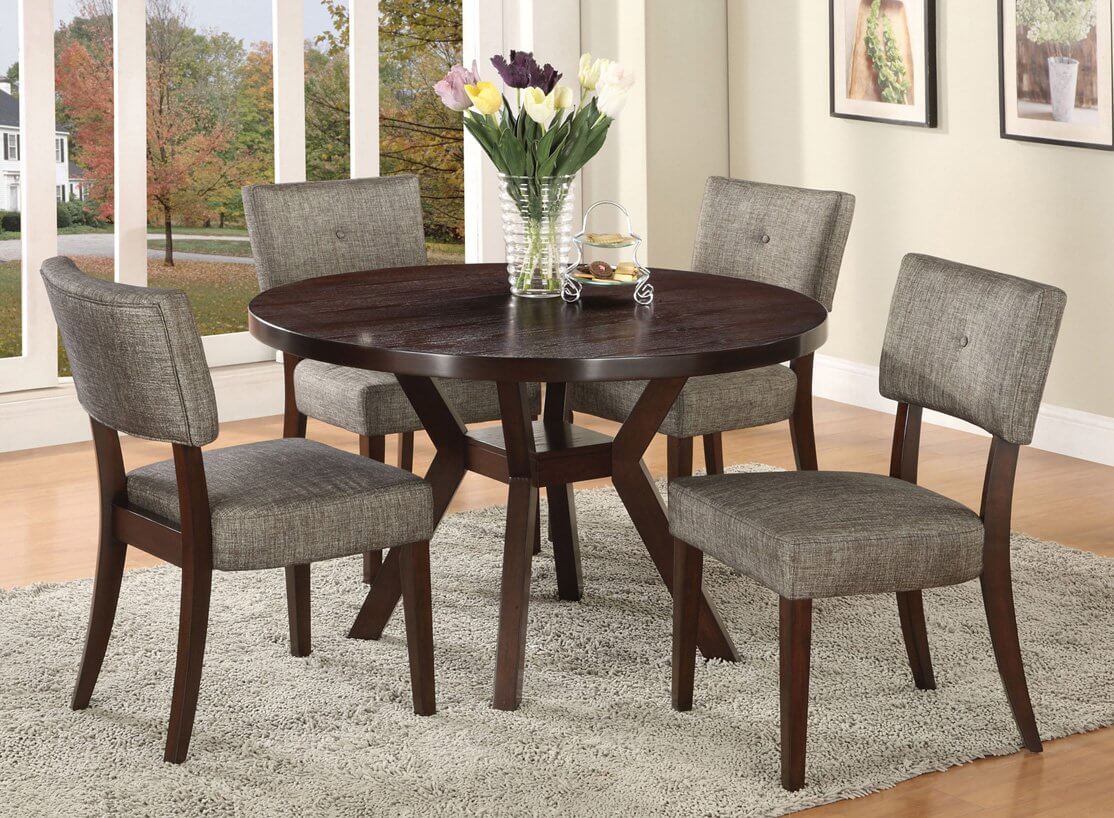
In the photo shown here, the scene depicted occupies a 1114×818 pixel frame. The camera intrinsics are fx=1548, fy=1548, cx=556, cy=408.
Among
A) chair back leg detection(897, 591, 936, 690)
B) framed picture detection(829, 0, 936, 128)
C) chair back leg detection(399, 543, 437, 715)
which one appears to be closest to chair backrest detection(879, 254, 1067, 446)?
chair back leg detection(897, 591, 936, 690)

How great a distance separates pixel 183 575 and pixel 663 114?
3685 mm

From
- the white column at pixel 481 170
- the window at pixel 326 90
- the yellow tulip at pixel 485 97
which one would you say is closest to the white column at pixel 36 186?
the window at pixel 326 90

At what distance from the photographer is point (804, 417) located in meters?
3.90

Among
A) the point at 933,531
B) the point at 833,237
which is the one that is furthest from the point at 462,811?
the point at 833,237

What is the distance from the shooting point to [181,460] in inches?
105

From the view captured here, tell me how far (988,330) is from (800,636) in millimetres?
667

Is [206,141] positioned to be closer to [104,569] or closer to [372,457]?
[372,457]

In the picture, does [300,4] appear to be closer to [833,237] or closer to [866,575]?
[833,237]

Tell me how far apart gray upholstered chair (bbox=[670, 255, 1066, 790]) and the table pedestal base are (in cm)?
27

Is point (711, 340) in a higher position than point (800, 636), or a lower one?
higher

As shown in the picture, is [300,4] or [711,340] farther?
[300,4]

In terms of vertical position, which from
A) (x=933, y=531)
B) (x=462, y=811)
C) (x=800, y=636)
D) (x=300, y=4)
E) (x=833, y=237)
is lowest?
(x=462, y=811)

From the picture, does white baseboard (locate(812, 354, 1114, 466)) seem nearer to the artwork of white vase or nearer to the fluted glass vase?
the artwork of white vase

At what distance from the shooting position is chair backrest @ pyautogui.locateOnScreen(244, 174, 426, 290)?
3994 mm
